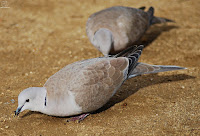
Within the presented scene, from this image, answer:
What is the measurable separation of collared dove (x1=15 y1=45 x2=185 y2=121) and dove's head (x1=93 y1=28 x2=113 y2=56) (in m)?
1.47

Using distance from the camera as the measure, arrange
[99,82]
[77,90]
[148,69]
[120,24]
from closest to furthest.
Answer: [77,90] < [99,82] < [148,69] < [120,24]

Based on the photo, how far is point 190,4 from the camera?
29.8 feet

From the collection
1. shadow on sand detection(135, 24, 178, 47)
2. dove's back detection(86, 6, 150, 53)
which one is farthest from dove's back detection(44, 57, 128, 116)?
shadow on sand detection(135, 24, 178, 47)

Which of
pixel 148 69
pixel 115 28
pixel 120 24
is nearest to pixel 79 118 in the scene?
pixel 148 69

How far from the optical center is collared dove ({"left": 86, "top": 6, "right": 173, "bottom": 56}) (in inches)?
238

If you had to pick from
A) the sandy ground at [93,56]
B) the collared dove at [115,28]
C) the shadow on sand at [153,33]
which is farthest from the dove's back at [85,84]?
the shadow on sand at [153,33]

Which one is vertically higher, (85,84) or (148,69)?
(85,84)

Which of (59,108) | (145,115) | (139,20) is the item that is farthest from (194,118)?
(139,20)

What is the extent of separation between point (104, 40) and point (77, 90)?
225 centimetres

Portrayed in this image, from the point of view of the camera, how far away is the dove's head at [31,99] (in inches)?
154

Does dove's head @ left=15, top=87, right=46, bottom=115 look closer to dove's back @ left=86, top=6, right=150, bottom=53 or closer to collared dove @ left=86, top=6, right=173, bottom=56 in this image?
collared dove @ left=86, top=6, right=173, bottom=56

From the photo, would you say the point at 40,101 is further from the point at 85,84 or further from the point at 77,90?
the point at 85,84

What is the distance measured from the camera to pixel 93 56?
6531 millimetres

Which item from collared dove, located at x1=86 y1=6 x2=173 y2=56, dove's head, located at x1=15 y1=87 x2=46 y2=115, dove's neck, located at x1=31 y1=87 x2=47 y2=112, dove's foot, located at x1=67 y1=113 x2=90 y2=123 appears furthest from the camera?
collared dove, located at x1=86 y1=6 x2=173 y2=56
